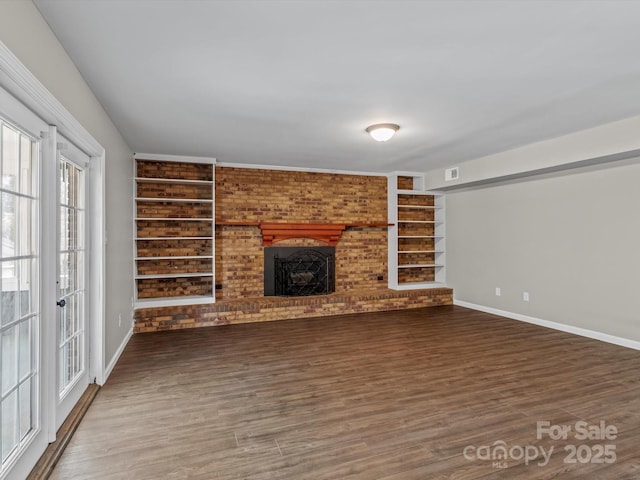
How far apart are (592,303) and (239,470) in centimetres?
468

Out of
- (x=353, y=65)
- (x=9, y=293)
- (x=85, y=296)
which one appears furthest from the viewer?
(x=85, y=296)

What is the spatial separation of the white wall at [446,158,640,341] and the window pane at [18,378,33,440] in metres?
5.58

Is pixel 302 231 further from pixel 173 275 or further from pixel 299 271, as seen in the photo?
pixel 173 275

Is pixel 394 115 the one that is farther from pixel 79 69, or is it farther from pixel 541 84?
pixel 79 69

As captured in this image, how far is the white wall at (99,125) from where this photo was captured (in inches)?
67.0

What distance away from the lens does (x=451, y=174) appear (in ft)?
19.7

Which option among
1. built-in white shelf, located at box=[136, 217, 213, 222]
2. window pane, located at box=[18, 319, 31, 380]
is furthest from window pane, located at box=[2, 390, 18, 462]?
built-in white shelf, located at box=[136, 217, 213, 222]

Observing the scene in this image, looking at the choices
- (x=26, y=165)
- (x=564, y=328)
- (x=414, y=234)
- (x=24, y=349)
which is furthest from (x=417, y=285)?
(x=26, y=165)

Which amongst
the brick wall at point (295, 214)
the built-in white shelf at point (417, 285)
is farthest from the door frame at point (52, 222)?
the built-in white shelf at point (417, 285)

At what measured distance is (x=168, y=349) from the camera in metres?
4.18

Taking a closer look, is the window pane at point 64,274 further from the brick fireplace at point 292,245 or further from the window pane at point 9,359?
the brick fireplace at point 292,245

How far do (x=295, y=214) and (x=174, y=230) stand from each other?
194cm

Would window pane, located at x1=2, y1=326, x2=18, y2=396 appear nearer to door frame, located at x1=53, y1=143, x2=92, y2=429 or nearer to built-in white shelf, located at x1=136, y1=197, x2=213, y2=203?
door frame, located at x1=53, y1=143, x2=92, y2=429

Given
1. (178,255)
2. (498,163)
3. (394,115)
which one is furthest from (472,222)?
(178,255)
